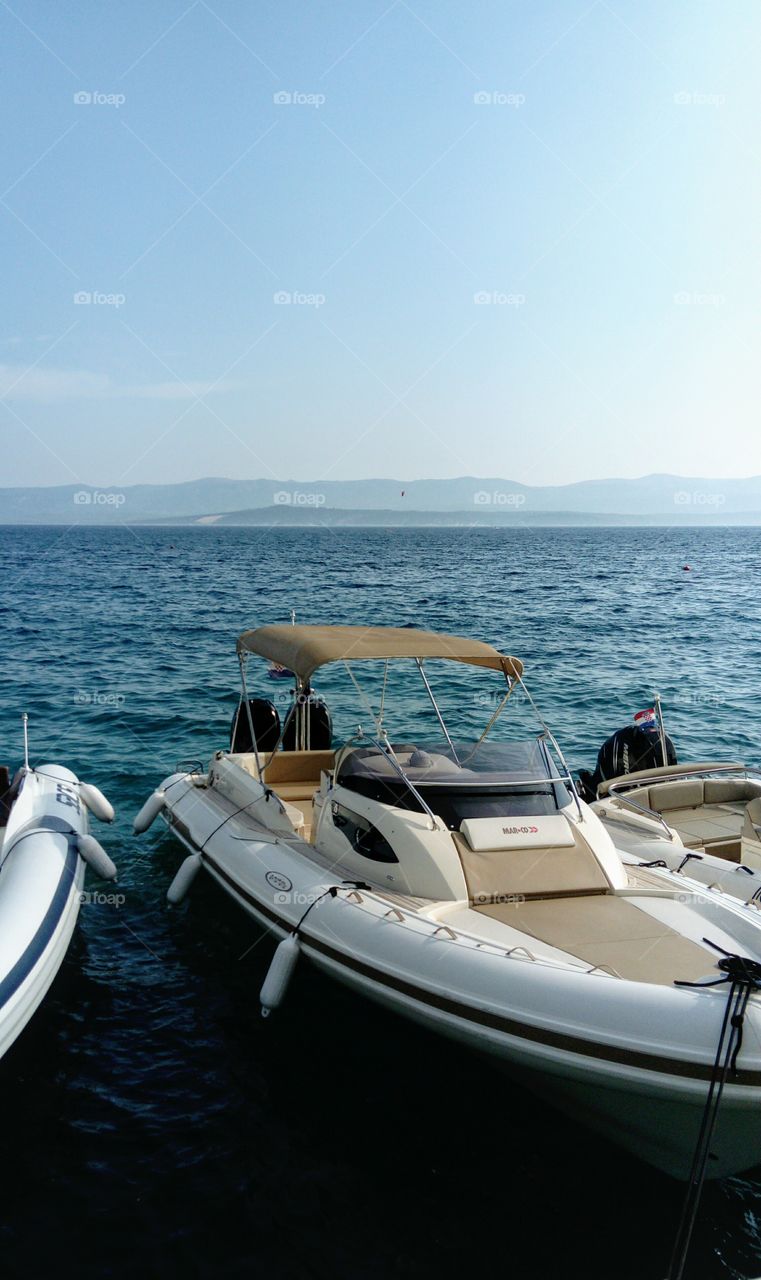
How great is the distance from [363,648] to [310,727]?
3808 mm

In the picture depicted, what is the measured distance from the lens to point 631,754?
12922mm

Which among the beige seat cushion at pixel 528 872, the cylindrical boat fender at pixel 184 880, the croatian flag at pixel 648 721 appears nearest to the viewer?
the beige seat cushion at pixel 528 872

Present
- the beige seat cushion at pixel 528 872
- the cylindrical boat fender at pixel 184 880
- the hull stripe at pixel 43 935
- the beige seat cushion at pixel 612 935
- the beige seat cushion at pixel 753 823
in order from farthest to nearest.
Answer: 1. the beige seat cushion at pixel 753 823
2. the cylindrical boat fender at pixel 184 880
3. the beige seat cushion at pixel 528 872
4. the hull stripe at pixel 43 935
5. the beige seat cushion at pixel 612 935

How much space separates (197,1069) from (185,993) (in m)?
1.10

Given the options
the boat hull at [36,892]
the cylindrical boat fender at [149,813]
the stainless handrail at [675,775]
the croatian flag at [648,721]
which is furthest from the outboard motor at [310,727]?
the croatian flag at [648,721]

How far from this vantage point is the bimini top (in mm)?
8359

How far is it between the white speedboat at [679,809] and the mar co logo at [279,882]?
121 inches

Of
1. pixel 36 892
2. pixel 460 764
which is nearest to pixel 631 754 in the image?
pixel 460 764

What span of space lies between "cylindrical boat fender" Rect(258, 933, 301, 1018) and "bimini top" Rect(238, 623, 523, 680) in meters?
2.43

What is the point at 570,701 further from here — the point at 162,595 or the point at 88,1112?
the point at 162,595

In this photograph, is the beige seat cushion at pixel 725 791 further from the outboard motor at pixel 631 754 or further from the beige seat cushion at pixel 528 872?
the beige seat cushion at pixel 528 872

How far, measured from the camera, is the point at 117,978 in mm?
8148

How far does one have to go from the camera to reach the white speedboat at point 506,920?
17.0 ft

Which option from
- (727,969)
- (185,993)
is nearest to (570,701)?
(185,993)
